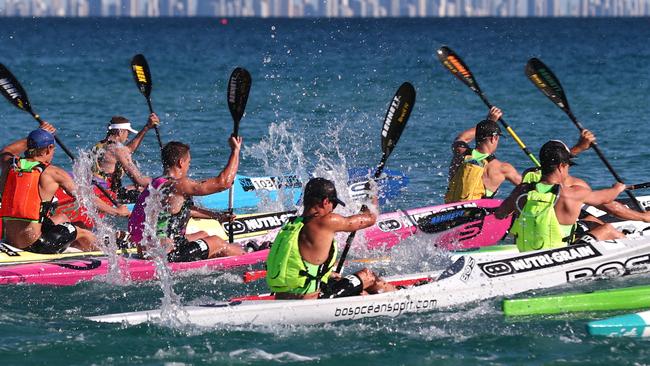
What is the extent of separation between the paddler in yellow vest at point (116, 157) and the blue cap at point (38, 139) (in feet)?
7.66

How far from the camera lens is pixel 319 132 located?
85.6ft

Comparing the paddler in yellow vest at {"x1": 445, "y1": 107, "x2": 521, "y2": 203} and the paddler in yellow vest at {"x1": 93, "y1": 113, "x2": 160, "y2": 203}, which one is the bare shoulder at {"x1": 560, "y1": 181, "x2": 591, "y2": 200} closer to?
the paddler in yellow vest at {"x1": 445, "y1": 107, "x2": 521, "y2": 203}

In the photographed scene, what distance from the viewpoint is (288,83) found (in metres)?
40.3

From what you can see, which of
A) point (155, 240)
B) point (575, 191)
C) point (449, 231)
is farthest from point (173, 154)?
point (575, 191)

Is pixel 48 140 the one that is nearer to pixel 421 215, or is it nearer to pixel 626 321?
pixel 421 215

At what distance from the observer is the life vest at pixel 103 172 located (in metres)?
15.3

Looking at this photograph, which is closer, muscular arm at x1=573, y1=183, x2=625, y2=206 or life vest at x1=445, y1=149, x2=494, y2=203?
muscular arm at x1=573, y1=183, x2=625, y2=206

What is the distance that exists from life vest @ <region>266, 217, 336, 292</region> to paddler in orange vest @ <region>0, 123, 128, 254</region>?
3.53 metres

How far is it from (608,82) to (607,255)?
29840mm

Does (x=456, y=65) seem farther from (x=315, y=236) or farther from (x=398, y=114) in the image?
(x=315, y=236)

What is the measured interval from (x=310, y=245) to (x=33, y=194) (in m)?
4.18

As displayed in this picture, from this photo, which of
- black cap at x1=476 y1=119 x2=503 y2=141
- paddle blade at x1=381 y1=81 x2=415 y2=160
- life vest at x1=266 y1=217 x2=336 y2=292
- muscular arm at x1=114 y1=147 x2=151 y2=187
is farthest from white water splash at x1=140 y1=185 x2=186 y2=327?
black cap at x1=476 y1=119 x2=503 y2=141

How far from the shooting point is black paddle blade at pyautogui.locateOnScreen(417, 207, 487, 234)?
14.3 meters

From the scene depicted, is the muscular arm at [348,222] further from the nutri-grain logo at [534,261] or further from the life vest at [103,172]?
the life vest at [103,172]
